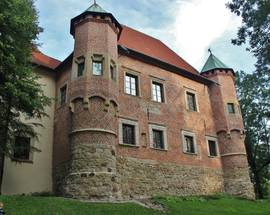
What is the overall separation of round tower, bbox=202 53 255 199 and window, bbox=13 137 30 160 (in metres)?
13.5

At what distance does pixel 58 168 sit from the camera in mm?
18000

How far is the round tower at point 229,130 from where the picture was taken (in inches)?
867

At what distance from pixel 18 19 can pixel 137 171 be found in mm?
9843

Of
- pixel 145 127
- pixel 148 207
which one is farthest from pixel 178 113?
pixel 148 207

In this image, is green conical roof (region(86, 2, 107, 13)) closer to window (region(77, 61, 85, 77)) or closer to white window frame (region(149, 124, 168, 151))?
window (region(77, 61, 85, 77))

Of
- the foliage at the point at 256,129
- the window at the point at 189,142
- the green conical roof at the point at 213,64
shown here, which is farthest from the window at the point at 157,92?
Result: the foliage at the point at 256,129

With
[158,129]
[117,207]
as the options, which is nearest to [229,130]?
[158,129]

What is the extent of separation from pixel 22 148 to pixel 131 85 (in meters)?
7.52

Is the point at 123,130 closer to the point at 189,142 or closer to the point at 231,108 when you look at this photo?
the point at 189,142

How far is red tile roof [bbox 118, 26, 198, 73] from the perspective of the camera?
898 inches

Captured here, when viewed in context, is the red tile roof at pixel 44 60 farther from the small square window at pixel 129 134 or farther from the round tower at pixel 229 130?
the round tower at pixel 229 130

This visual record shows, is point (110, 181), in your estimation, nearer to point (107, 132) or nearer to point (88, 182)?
point (88, 182)

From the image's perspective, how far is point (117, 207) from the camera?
42.6ft

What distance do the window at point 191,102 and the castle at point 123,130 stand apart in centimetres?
8
